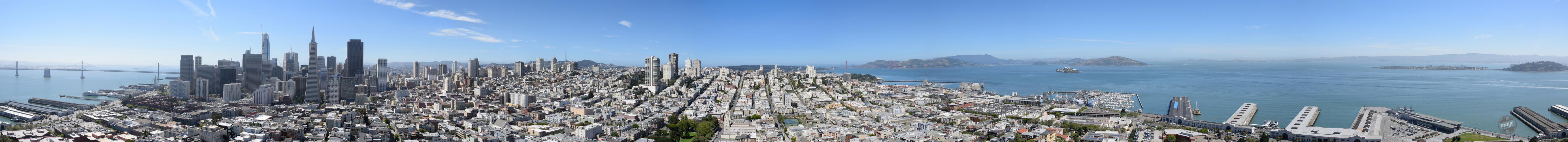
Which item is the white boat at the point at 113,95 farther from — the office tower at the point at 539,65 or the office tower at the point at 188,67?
the office tower at the point at 539,65

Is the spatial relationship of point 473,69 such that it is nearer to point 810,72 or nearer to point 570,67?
point 570,67

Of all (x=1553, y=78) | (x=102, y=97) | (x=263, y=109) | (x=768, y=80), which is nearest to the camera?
(x=263, y=109)

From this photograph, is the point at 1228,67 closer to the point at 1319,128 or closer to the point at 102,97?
the point at 1319,128

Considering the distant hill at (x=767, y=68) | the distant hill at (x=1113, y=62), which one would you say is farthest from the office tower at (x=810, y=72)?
the distant hill at (x=1113, y=62)

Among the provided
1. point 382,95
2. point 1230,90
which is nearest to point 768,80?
point 382,95

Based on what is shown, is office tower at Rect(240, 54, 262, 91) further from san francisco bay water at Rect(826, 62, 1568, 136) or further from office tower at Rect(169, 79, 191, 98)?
san francisco bay water at Rect(826, 62, 1568, 136)

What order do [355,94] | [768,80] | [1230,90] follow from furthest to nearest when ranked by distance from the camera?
[768,80] < [1230,90] < [355,94]
